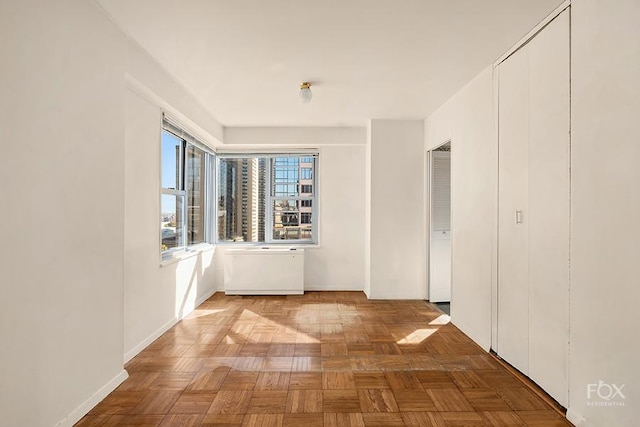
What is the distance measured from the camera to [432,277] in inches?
202

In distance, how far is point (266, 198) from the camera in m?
6.20

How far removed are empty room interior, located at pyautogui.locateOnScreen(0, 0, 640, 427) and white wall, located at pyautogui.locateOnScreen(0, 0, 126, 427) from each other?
13 mm

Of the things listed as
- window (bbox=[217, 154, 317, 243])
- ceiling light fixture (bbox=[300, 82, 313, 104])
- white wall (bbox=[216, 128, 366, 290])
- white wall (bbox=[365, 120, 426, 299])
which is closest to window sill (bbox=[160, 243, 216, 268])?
white wall (bbox=[216, 128, 366, 290])

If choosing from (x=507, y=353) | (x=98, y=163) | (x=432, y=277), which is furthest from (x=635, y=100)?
(x=432, y=277)

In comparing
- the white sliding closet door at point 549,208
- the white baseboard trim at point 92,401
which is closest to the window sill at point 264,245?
the white baseboard trim at point 92,401

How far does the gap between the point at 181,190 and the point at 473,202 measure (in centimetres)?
334

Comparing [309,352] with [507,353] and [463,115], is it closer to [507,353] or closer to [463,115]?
[507,353]

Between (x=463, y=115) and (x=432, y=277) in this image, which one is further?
(x=432, y=277)

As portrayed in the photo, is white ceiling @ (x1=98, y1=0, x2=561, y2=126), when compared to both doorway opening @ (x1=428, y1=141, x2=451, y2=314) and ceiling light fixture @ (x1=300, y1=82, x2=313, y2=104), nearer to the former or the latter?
ceiling light fixture @ (x1=300, y1=82, x2=313, y2=104)

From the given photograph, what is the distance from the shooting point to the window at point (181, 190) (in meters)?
4.11

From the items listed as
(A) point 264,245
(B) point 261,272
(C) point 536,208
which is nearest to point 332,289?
(B) point 261,272

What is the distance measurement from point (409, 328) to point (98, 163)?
3.27m

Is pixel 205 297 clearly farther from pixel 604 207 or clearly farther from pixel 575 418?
pixel 604 207

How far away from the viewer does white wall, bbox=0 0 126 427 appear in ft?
5.68
